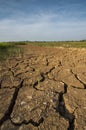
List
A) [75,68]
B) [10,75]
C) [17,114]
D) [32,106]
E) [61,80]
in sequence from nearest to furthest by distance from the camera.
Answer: [17,114], [32,106], [61,80], [10,75], [75,68]

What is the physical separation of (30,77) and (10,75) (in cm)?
48

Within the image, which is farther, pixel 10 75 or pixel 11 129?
pixel 10 75

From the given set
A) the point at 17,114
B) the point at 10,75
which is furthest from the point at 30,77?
the point at 17,114

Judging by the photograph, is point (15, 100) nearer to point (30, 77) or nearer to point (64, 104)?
point (64, 104)

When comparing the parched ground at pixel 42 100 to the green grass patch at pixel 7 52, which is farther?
the green grass patch at pixel 7 52

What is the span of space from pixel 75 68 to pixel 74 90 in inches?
62.4

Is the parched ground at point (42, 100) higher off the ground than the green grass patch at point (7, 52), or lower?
higher

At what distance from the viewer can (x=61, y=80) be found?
12.6 feet

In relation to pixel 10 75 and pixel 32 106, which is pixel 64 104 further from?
pixel 10 75

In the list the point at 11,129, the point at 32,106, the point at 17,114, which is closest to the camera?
the point at 11,129

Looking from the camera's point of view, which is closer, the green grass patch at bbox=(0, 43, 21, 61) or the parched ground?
the parched ground

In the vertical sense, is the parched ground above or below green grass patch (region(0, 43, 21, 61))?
above

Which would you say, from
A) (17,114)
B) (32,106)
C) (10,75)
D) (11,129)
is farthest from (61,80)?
(11,129)

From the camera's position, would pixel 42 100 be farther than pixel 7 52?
No
